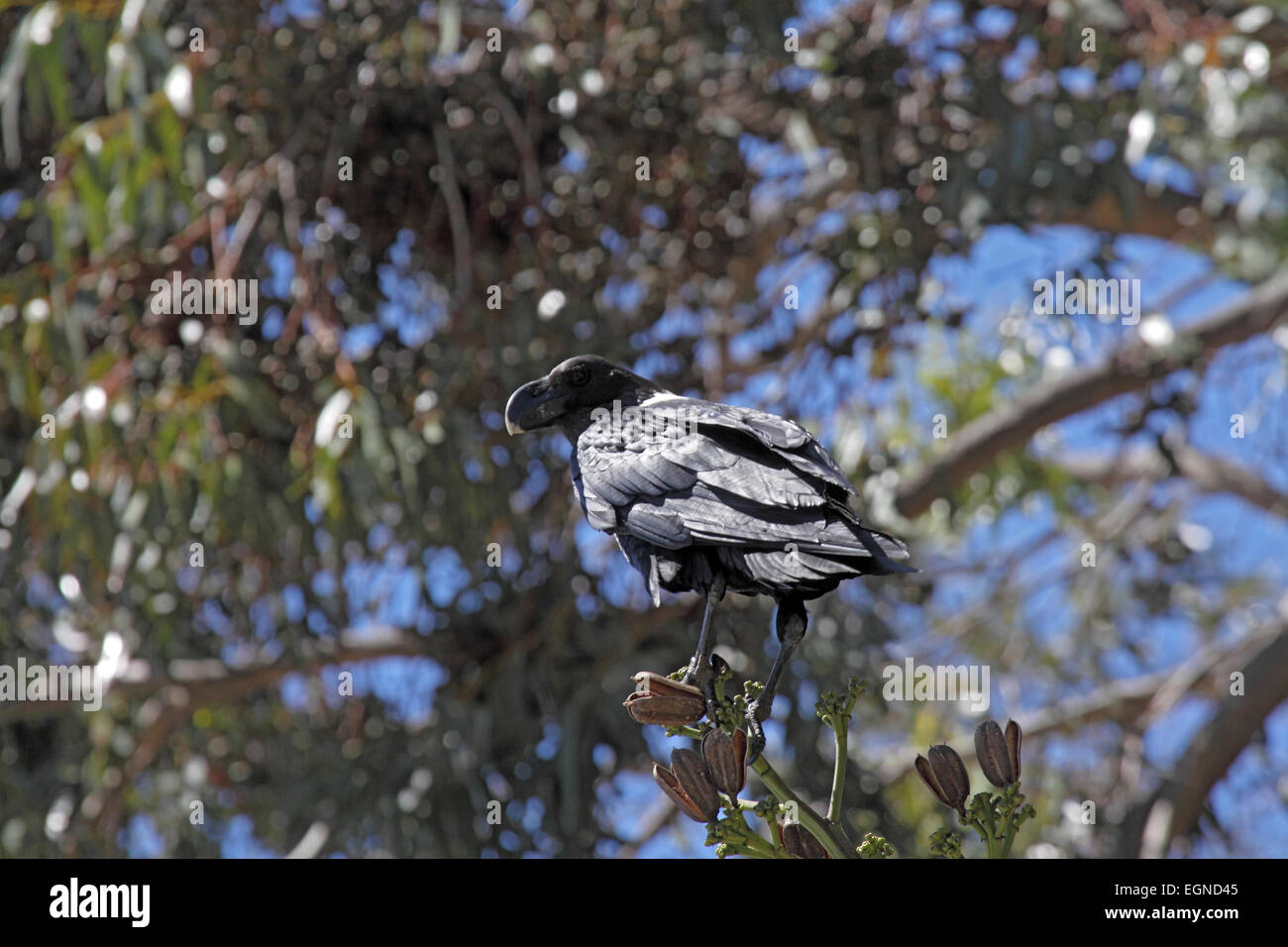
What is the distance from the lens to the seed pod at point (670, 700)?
1.66 meters

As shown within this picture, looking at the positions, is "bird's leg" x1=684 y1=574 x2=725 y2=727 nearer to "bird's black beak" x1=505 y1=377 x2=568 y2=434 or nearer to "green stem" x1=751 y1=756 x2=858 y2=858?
"green stem" x1=751 y1=756 x2=858 y2=858

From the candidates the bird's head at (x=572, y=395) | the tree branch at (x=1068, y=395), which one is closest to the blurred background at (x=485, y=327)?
the tree branch at (x=1068, y=395)

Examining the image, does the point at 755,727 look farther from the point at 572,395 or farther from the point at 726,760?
the point at 572,395

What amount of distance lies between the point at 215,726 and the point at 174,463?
56.2 inches

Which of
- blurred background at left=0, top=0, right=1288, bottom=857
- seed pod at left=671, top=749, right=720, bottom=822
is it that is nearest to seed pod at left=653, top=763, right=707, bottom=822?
seed pod at left=671, top=749, right=720, bottom=822

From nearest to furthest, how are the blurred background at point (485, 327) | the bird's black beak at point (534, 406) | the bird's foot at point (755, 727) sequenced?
1. the bird's foot at point (755, 727)
2. the bird's black beak at point (534, 406)
3. the blurred background at point (485, 327)

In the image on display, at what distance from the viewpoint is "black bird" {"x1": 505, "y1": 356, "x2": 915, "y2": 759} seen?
160 centimetres

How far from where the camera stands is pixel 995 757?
66.0 inches

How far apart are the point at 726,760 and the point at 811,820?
0.11 meters

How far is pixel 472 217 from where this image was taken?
440cm

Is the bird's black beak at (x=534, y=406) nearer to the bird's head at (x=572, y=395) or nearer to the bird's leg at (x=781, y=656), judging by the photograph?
the bird's head at (x=572, y=395)
